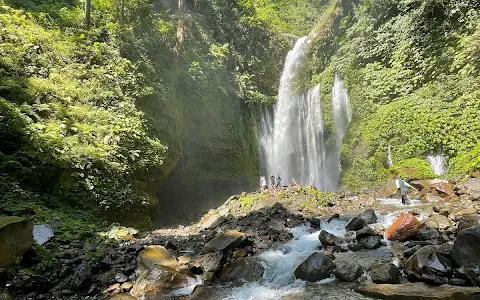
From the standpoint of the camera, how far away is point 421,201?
39.2 feet

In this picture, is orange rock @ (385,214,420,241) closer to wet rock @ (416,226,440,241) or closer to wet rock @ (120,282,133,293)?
wet rock @ (416,226,440,241)

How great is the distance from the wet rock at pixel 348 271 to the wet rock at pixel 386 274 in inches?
11.4

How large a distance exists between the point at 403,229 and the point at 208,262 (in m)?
5.14

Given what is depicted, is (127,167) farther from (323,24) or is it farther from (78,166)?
(323,24)

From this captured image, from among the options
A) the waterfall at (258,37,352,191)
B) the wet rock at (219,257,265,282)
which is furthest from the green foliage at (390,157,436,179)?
the wet rock at (219,257,265,282)

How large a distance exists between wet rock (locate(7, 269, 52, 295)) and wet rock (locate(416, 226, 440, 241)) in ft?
28.6

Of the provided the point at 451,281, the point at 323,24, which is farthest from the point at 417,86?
the point at 451,281

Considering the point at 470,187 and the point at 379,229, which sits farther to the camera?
the point at 470,187

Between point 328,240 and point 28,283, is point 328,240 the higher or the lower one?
the lower one

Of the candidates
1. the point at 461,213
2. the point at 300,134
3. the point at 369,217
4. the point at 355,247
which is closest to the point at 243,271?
the point at 355,247

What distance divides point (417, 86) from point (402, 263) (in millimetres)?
13840

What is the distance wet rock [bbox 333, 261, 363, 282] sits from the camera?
6133mm

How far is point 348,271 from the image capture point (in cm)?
621

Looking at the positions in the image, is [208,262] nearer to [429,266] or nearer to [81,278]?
[81,278]
